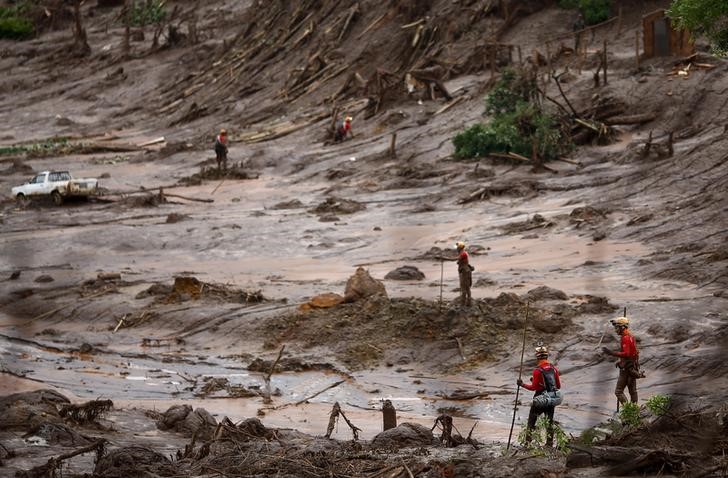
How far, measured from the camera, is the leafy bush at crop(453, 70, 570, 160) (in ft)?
125

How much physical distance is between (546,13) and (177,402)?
3308cm

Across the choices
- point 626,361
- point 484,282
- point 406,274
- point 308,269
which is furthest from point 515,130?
point 626,361

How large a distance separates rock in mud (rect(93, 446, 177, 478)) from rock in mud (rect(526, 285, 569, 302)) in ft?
34.6

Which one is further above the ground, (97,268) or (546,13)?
(546,13)

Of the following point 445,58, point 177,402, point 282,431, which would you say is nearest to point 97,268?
point 177,402


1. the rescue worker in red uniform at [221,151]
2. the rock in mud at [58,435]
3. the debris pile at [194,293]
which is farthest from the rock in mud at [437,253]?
the rescue worker in red uniform at [221,151]

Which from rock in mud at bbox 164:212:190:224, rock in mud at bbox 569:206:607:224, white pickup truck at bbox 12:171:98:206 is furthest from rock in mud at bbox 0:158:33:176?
rock in mud at bbox 569:206:607:224

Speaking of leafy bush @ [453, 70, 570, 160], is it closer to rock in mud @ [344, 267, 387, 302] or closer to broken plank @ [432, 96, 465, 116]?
broken plank @ [432, 96, 465, 116]

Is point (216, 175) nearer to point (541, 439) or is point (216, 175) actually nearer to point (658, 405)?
point (541, 439)

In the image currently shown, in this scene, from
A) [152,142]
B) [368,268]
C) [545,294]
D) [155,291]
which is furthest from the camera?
[152,142]

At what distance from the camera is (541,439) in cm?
1507

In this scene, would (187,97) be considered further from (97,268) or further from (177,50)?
(97,268)

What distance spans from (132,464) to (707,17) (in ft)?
39.8

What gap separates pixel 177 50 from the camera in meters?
67.1
